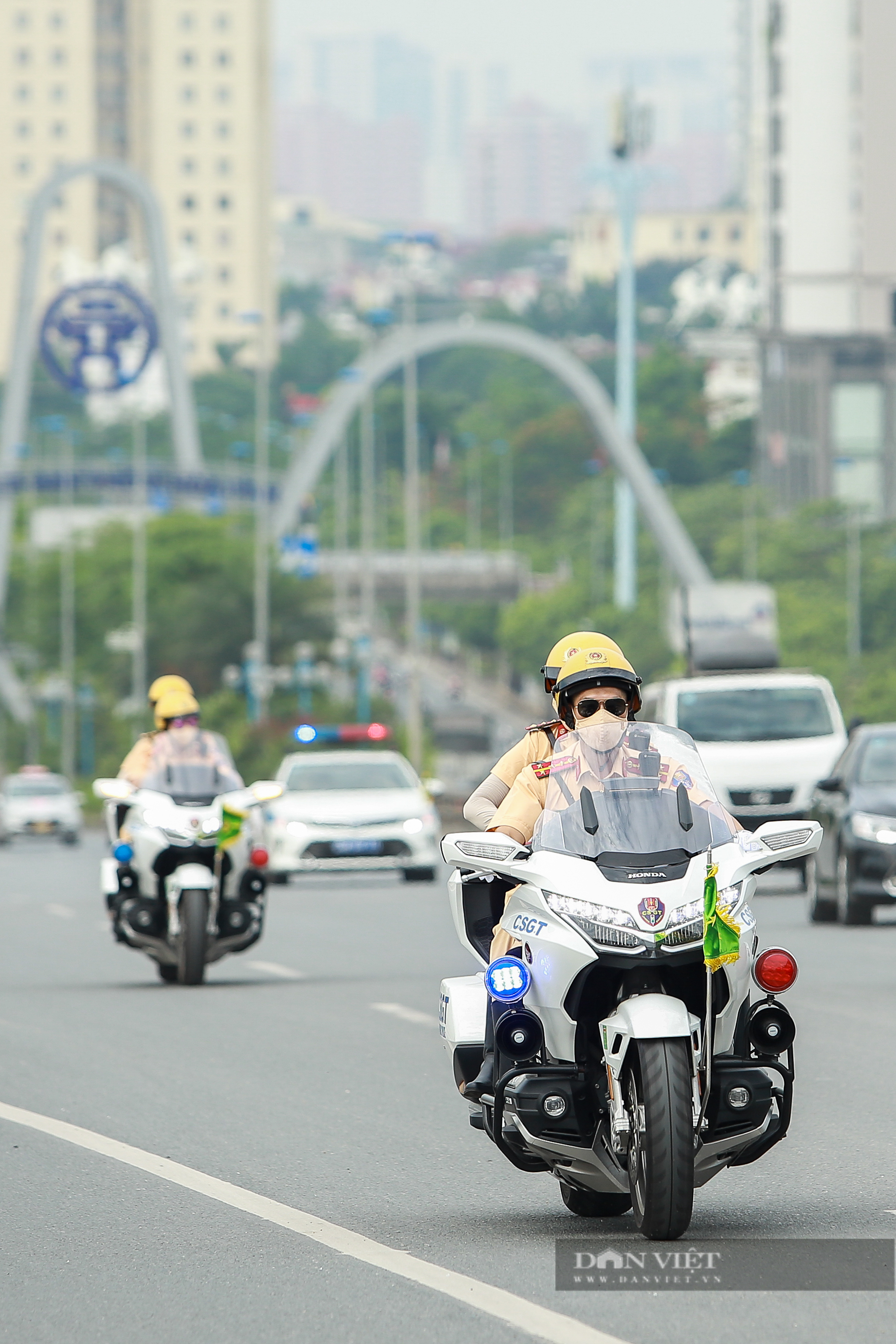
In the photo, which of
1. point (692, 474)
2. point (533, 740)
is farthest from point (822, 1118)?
point (692, 474)

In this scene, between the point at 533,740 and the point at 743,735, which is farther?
the point at 743,735

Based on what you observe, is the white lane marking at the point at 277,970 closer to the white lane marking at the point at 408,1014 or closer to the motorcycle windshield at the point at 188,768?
the motorcycle windshield at the point at 188,768

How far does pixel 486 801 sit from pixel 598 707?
55 cm

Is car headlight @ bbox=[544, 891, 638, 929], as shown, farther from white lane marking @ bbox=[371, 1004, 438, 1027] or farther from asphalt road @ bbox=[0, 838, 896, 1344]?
white lane marking @ bbox=[371, 1004, 438, 1027]

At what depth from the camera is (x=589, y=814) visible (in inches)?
299

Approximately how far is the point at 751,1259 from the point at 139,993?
9382 mm

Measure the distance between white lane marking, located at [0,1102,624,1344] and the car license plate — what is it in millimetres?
17784

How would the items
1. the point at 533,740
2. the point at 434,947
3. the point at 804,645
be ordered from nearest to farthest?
the point at 533,740, the point at 434,947, the point at 804,645

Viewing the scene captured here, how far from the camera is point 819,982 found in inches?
639

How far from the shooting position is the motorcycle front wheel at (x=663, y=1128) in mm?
7176

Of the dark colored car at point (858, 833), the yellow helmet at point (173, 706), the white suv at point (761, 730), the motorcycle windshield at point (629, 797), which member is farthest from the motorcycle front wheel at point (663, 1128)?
the white suv at point (761, 730)

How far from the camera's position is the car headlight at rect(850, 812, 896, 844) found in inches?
794

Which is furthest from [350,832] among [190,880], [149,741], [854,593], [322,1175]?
[854,593]

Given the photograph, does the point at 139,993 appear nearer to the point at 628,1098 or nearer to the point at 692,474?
the point at 628,1098
